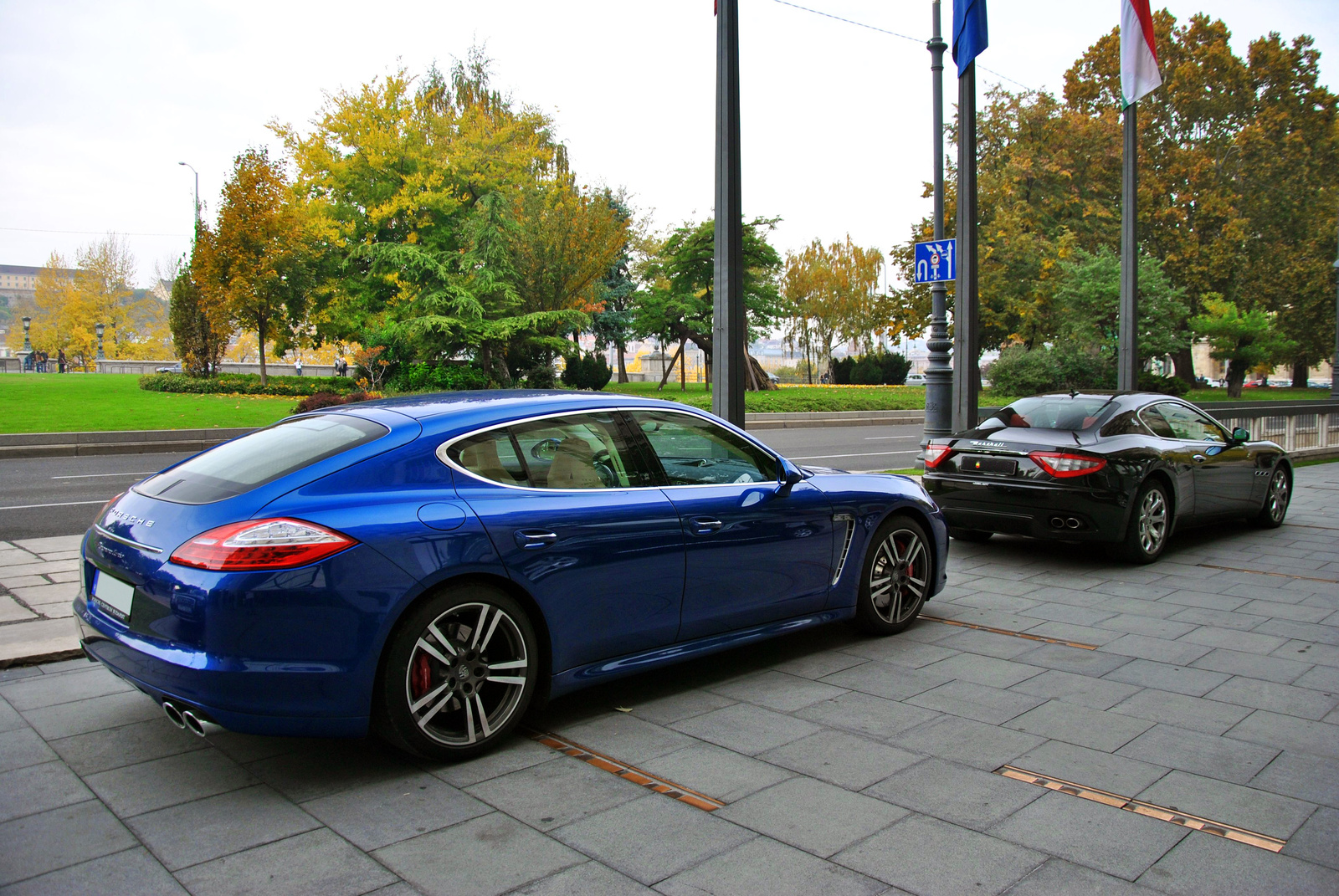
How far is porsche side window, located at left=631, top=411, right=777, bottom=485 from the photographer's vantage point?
4.31m

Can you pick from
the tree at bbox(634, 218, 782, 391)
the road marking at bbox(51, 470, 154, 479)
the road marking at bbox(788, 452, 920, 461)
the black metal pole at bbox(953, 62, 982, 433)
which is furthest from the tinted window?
the tree at bbox(634, 218, 782, 391)

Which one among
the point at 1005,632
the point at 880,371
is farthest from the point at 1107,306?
the point at 1005,632

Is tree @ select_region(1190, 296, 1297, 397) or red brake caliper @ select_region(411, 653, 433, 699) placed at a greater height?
tree @ select_region(1190, 296, 1297, 397)

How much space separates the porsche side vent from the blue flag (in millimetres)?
8522

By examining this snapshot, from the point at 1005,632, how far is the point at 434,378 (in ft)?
85.1

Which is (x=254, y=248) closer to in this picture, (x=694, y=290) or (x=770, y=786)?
(x=694, y=290)

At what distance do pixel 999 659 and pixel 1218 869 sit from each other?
7.16ft

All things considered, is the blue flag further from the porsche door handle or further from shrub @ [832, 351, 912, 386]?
→ shrub @ [832, 351, 912, 386]

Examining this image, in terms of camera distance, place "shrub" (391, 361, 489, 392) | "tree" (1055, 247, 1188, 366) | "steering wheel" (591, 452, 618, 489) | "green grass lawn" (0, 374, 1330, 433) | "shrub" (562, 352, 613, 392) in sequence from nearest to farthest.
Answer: "steering wheel" (591, 452, 618, 489)
"green grass lawn" (0, 374, 1330, 433)
"shrub" (391, 361, 489, 392)
"shrub" (562, 352, 613, 392)
"tree" (1055, 247, 1188, 366)

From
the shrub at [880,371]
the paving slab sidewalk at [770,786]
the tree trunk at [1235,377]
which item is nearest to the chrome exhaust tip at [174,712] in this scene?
the paving slab sidewalk at [770,786]

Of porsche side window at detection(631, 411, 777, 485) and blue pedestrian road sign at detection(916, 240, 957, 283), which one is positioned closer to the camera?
porsche side window at detection(631, 411, 777, 485)

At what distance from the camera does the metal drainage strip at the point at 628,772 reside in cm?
312

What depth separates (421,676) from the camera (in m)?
3.38

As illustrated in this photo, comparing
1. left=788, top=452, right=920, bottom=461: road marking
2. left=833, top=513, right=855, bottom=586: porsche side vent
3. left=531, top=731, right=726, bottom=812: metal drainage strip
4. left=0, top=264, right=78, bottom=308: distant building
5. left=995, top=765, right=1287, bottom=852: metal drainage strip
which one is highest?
left=0, top=264, right=78, bottom=308: distant building
